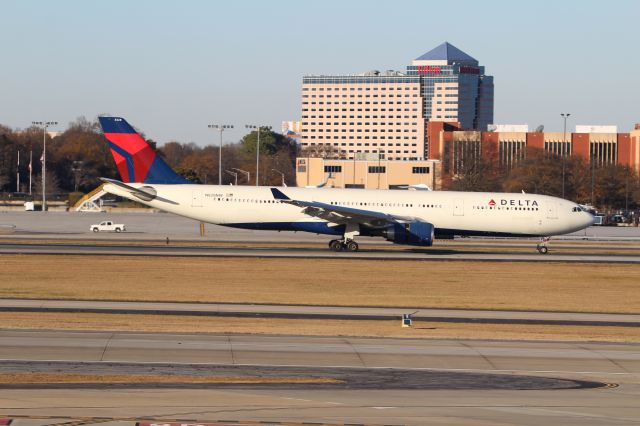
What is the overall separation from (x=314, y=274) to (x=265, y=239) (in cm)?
2323

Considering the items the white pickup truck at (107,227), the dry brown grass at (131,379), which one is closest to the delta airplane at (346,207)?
the white pickup truck at (107,227)

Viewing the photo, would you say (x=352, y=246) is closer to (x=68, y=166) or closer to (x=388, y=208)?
(x=388, y=208)

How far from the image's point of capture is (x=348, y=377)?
24609mm

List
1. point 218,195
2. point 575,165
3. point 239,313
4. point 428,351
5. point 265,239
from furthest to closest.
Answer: point 575,165 < point 265,239 < point 218,195 < point 239,313 < point 428,351

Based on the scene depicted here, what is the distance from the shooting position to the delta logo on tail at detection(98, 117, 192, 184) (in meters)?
65.6

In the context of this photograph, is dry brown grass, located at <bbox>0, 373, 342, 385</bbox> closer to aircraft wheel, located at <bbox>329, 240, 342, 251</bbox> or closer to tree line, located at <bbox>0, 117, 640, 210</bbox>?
aircraft wheel, located at <bbox>329, 240, 342, 251</bbox>

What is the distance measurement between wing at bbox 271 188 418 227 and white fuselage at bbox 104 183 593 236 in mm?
813

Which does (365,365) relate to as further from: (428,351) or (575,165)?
(575,165)

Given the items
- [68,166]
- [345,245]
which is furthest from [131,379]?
[68,166]

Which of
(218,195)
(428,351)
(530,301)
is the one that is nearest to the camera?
(428,351)

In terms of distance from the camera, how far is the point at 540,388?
928 inches

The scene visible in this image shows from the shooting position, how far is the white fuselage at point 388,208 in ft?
208

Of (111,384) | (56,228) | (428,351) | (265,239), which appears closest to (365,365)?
(428,351)

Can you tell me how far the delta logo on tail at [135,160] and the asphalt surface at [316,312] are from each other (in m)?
27.3
